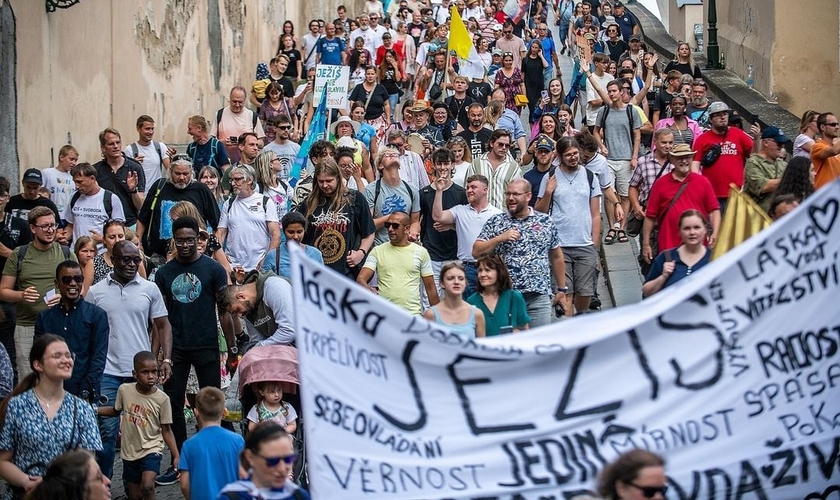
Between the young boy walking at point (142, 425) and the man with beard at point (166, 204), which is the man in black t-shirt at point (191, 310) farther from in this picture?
the man with beard at point (166, 204)

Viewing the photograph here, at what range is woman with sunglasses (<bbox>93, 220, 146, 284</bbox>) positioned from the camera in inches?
490

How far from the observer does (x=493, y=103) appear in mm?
17281

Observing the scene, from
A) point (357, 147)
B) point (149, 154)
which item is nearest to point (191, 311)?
point (149, 154)

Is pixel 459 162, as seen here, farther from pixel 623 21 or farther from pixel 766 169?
pixel 623 21

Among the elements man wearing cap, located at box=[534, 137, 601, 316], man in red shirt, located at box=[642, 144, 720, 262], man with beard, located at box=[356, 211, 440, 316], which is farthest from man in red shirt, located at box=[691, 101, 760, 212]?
man with beard, located at box=[356, 211, 440, 316]

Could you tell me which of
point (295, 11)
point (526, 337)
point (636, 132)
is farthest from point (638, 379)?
point (295, 11)

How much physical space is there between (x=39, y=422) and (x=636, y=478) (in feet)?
12.2

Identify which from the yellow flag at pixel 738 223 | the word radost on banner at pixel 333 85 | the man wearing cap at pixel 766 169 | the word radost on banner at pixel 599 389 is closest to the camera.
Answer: the word radost on banner at pixel 599 389

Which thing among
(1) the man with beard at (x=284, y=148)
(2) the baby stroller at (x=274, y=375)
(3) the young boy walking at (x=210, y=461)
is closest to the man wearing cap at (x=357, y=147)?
(1) the man with beard at (x=284, y=148)

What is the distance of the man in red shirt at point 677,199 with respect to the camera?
1234cm

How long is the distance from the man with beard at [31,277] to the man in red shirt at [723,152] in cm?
541

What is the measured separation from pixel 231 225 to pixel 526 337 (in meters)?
6.34

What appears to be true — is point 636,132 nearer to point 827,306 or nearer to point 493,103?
point 493,103

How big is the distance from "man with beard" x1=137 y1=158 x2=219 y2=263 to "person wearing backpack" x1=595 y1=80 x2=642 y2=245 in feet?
15.3
